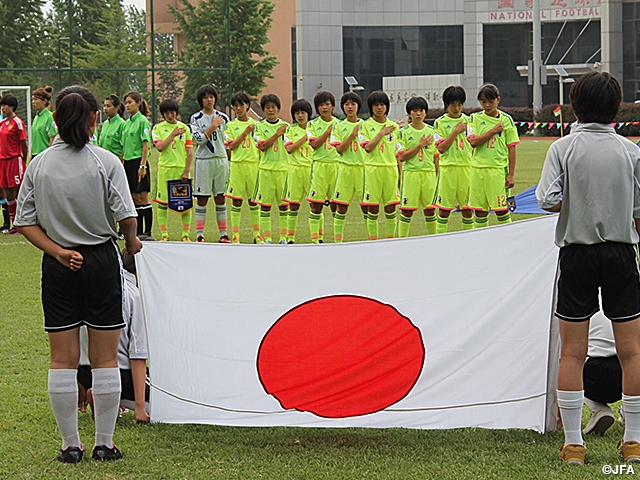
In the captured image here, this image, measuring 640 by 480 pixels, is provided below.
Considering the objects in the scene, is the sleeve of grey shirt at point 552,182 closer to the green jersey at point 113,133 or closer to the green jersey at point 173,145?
the green jersey at point 173,145

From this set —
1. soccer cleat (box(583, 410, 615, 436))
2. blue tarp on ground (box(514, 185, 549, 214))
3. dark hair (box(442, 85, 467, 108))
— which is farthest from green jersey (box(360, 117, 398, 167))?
soccer cleat (box(583, 410, 615, 436))

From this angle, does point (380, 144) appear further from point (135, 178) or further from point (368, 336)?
point (368, 336)

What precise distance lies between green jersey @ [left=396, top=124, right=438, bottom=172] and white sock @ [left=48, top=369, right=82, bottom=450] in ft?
26.0

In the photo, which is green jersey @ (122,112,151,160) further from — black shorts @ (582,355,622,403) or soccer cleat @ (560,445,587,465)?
soccer cleat @ (560,445,587,465)

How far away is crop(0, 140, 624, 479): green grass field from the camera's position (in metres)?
4.75

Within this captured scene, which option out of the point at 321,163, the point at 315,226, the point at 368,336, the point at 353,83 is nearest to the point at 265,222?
the point at 315,226

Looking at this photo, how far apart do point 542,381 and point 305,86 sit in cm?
6276

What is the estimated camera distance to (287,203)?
1330cm

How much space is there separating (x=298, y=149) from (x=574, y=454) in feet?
29.4

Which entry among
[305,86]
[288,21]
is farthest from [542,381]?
[288,21]

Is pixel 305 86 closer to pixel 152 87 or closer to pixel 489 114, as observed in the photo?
pixel 152 87

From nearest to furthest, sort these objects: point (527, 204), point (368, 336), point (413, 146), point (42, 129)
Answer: point (368, 336)
point (413, 146)
point (42, 129)
point (527, 204)

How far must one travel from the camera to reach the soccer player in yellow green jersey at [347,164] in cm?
1250

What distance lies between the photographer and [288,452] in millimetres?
5105
